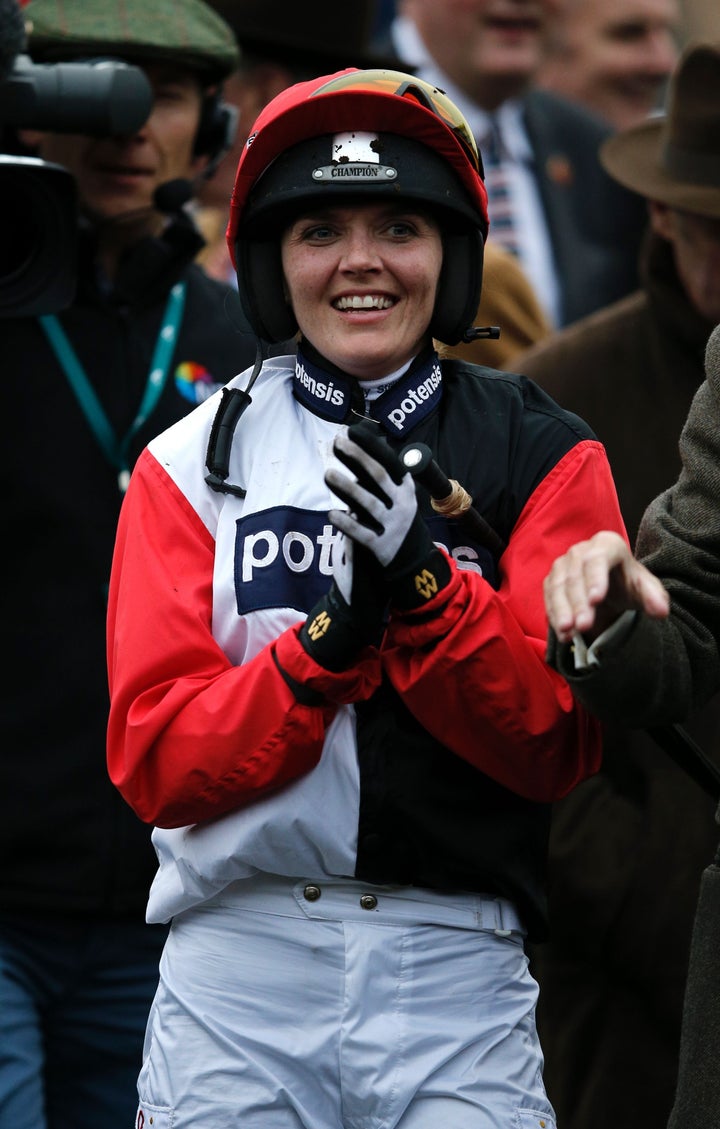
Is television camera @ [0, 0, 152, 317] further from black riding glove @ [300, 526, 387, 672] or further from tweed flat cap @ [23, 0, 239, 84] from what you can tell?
black riding glove @ [300, 526, 387, 672]

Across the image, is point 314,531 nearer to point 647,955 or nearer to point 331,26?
point 647,955

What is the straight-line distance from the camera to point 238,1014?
3.41 metres

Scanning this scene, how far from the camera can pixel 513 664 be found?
10.8 feet

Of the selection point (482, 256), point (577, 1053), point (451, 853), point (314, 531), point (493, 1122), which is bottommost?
point (577, 1053)

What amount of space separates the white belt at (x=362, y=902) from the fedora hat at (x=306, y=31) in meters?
4.21

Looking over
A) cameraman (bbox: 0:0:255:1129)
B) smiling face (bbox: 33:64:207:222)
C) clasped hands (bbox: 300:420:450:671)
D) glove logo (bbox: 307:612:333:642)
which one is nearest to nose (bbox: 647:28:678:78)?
smiling face (bbox: 33:64:207:222)

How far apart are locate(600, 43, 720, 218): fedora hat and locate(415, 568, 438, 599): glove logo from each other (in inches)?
94.6

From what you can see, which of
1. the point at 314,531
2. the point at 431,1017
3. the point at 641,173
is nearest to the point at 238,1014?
the point at 431,1017

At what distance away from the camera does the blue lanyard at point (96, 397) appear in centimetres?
468

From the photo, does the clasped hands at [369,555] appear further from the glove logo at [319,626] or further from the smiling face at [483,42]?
the smiling face at [483,42]

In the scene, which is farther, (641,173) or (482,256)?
(641,173)

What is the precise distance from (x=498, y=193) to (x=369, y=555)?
501 centimetres

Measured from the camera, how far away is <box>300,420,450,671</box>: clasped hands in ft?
10.4

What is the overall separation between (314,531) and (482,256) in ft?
1.86
